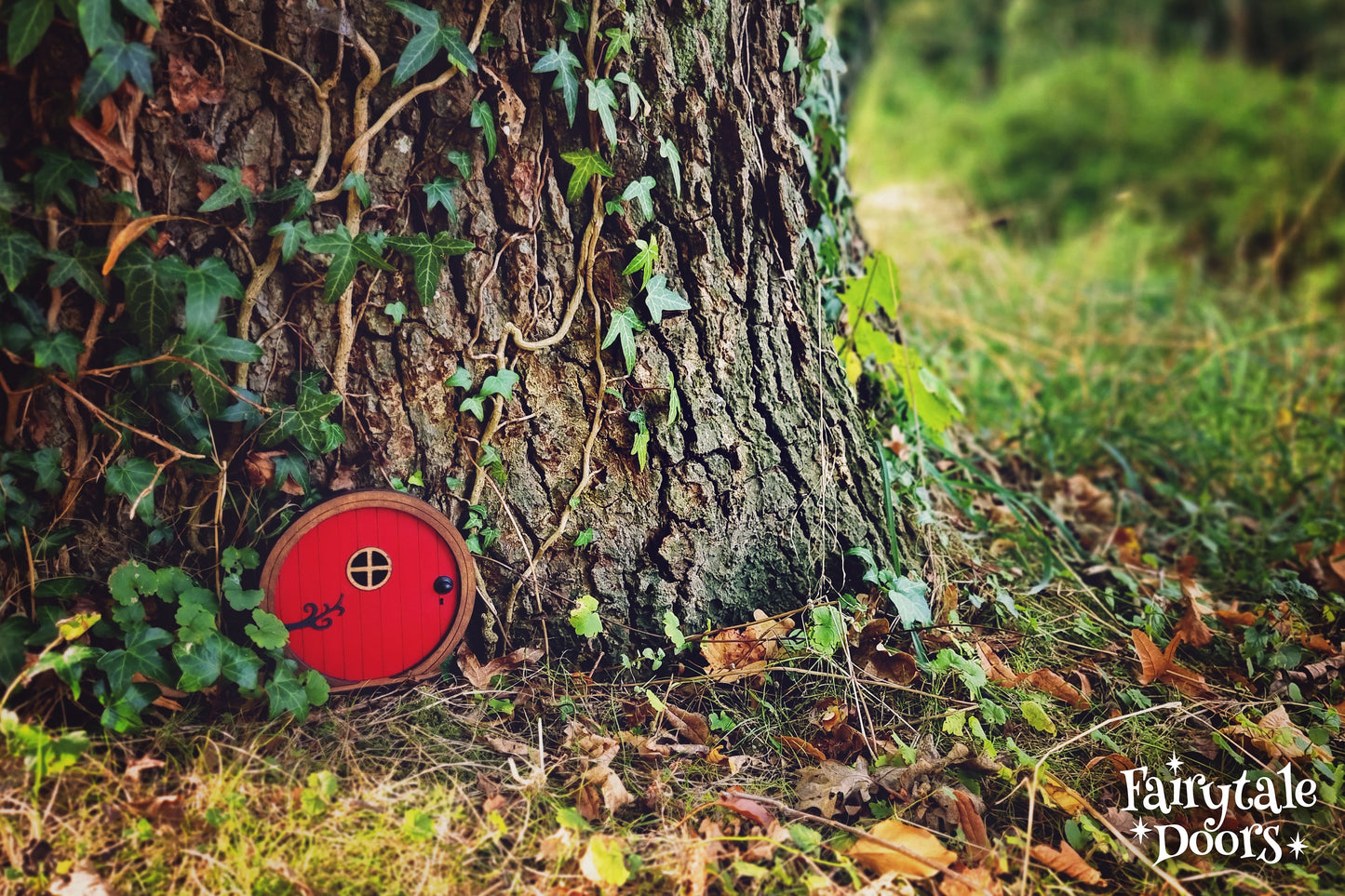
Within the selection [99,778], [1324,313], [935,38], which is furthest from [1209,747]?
[935,38]

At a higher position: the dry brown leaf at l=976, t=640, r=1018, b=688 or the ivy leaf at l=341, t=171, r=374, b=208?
the ivy leaf at l=341, t=171, r=374, b=208

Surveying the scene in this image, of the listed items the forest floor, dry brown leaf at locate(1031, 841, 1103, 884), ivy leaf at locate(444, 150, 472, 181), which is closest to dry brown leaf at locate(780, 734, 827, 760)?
the forest floor

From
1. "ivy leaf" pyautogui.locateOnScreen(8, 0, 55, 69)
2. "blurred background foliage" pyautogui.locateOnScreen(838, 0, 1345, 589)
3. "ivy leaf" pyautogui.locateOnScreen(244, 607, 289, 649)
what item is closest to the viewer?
"ivy leaf" pyautogui.locateOnScreen(8, 0, 55, 69)

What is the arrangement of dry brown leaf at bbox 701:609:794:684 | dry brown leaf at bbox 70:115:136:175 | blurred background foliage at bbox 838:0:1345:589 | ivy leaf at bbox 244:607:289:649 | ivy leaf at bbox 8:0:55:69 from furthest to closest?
blurred background foliage at bbox 838:0:1345:589, dry brown leaf at bbox 701:609:794:684, ivy leaf at bbox 244:607:289:649, dry brown leaf at bbox 70:115:136:175, ivy leaf at bbox 8:0:55:69

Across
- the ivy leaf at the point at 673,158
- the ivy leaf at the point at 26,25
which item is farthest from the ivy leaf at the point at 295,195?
the ivy leaf at the point at 673,158

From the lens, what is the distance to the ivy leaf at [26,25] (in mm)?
1320

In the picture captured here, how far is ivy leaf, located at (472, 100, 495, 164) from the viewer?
1.60 meters

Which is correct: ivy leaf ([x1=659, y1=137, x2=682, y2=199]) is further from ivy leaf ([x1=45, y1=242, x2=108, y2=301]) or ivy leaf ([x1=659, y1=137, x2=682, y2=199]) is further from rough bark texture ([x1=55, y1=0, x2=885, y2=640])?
ivy leaf ([x1=45, y1=242, x2=108, y2=301])

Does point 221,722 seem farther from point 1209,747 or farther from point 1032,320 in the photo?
point 1032,320

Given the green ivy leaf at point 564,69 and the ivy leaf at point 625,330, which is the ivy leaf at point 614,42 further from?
the ivy leaf at point 625,330

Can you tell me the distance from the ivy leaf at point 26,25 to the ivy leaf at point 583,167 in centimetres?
90

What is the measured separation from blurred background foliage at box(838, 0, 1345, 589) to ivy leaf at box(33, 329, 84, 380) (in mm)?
2853

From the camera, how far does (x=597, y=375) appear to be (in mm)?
1830

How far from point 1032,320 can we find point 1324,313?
204cm
